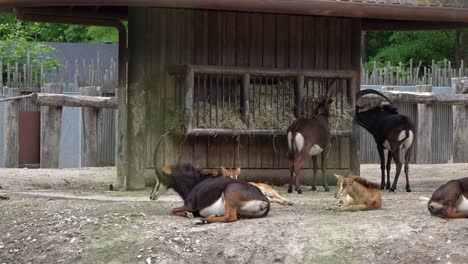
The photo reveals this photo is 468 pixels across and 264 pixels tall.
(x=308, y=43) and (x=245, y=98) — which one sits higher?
(x=308, y=43)

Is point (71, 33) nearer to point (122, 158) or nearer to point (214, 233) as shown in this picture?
point (122, 158)

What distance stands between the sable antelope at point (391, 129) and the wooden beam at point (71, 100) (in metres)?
5.22

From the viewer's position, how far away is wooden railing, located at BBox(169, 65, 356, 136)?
14297 millimetres

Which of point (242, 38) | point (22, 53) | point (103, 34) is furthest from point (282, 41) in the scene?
point (103, 34)

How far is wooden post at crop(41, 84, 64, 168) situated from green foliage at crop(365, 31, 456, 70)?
1551 cm

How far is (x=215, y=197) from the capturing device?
420 inches

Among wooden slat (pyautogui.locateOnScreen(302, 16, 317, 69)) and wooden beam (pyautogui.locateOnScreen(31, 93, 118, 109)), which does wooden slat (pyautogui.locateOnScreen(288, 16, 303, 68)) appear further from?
wooden beam (pyautogui.locateOnScreen(31, 93, 118, 109))

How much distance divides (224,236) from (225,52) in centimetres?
546

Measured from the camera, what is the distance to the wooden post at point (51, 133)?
1834 centimetres

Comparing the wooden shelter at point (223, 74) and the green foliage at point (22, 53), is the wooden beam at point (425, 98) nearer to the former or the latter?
the wooden shelter at point (223, 74)

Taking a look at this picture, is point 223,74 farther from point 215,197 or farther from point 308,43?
point 215,197

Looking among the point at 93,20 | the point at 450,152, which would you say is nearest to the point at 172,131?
the point at 93,20

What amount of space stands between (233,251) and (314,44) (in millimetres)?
6424

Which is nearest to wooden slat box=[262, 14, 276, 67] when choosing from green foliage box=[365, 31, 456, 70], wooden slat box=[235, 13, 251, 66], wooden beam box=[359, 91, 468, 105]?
wooden slat box=[235, 13, 251, 66]
